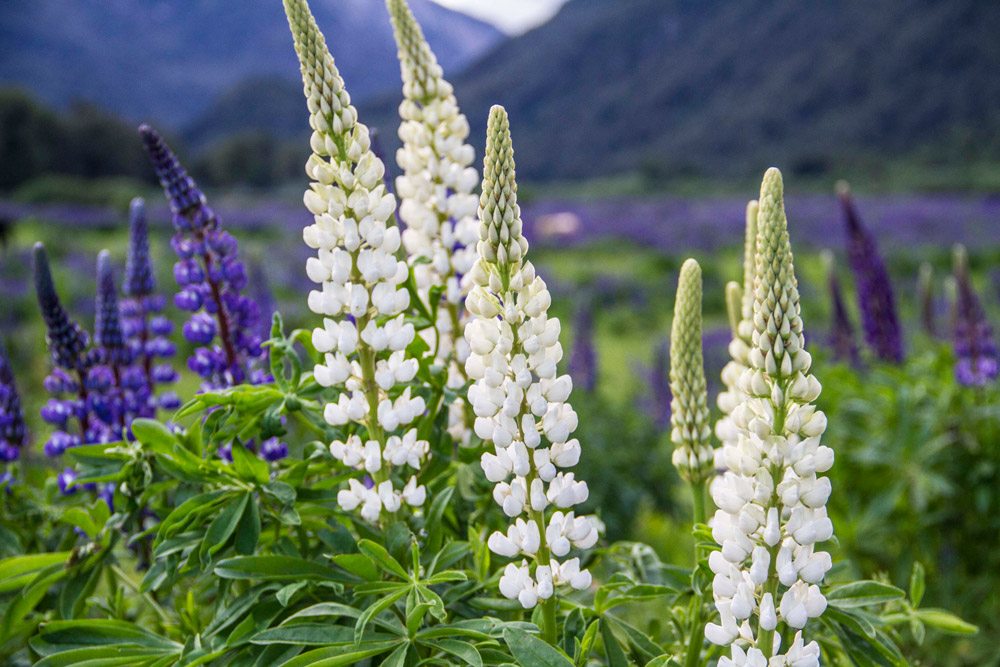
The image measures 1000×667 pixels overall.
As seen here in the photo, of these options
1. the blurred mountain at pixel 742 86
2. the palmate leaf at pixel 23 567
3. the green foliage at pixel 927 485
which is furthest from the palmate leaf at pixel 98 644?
the blurred mountain at pixel 742 86

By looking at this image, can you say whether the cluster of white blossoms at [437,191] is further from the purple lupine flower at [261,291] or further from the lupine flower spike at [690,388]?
the purple lupine flower at [261,291]

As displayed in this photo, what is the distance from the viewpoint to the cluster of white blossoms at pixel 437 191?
54.0 inches

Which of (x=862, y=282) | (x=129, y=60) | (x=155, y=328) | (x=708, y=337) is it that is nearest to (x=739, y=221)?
(x=708, y=337)

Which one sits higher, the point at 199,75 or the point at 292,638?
the point at 199,75

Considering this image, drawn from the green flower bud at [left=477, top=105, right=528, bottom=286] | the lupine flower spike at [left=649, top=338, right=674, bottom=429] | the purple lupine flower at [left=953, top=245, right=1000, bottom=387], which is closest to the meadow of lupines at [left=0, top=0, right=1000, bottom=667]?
the green flower bud at [left=477, top=105, right=528, bottom=286]

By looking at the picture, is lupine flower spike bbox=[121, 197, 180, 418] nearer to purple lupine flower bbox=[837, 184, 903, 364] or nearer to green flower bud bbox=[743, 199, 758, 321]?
green flower bud bbox=[743, 199, 758, 321]

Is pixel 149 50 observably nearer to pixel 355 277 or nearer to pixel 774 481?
pixel 355 277

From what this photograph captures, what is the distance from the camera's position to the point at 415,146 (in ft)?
4.59

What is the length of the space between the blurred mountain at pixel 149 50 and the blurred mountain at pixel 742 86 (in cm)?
483

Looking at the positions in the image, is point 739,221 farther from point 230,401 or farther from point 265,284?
point 230,401

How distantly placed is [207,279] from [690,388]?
0.83 m

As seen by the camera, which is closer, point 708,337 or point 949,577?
point 949,577

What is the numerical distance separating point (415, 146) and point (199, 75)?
122 feet

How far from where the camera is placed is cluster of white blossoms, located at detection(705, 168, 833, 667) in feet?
2.85
